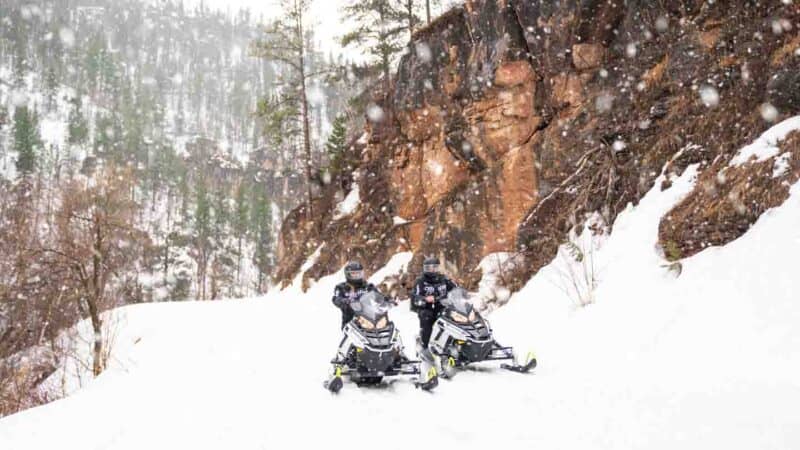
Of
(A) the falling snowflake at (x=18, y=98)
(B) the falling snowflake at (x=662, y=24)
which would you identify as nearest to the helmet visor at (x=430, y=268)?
(B) the falling snowflake at (x=662, y=24)

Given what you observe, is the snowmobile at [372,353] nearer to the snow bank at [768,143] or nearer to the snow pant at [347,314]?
the snow pant at [347,314]

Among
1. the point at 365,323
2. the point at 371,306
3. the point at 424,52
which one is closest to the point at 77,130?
the point at 424,52

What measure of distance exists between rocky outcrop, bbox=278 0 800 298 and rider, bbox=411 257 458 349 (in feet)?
15.9

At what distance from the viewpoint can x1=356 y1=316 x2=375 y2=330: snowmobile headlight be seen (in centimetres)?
748

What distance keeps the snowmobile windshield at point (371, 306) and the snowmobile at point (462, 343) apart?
1091 millimetres

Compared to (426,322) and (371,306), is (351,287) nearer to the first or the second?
(371,306)

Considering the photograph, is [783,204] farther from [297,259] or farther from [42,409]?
[297,259]

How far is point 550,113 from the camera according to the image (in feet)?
50.8

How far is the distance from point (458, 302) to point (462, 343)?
621 millimetres

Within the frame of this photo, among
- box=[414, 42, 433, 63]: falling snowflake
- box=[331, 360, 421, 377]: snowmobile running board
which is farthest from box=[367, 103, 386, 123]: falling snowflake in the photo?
box=[331, 360, 421, 377]: snowmobile running board

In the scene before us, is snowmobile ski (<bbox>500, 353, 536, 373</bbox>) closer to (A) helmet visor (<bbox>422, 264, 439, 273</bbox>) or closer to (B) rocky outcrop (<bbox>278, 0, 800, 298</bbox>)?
(A) helmet visor (<bbox>422, 264, 439, 273</bbox>)

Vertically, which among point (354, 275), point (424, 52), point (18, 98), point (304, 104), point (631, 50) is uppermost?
point (18, 98)

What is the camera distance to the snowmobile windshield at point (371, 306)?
7.57m

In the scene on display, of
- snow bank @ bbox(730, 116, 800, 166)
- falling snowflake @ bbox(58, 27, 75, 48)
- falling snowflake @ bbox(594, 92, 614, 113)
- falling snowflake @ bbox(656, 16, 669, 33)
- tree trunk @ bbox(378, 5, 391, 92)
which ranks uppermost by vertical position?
falling snowflake @ bbox(58, 27, 75, 48)
